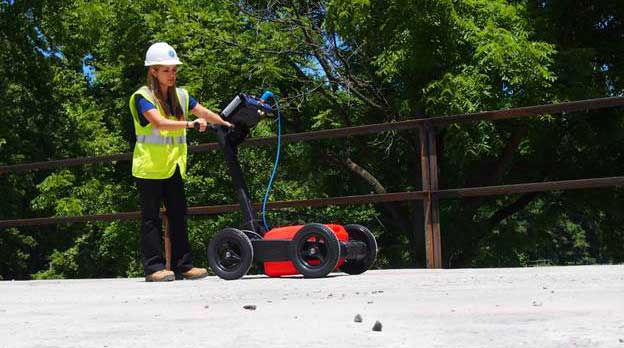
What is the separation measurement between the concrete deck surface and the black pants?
588mm

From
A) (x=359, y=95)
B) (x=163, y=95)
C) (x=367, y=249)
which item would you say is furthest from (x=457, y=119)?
(x=359, y=95)

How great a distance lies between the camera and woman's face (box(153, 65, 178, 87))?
5.95 meters

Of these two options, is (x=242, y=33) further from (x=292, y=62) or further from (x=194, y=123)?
(x=194, y=123)

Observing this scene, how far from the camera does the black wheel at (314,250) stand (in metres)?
5.42

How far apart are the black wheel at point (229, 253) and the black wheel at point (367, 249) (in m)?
0.72

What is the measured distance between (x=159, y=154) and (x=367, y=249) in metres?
1.48

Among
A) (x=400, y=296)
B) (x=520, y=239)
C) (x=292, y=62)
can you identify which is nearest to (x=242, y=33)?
(x=292, y=62)

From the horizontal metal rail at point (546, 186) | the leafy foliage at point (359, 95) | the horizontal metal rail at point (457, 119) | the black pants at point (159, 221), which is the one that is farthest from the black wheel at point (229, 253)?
the leafy foliage at point (359, 95)

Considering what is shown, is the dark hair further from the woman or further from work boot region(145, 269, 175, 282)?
work boot region(145, 269, 175, 282)

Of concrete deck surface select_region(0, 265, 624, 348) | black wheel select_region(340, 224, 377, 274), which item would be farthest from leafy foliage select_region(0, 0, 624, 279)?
concrete deck surface select_region(0, 265, 624, 348)

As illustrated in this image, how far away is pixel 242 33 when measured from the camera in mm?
18781

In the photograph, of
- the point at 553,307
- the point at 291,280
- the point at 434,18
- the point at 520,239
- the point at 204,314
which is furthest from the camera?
the point at 520,239

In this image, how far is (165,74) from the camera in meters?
5.96

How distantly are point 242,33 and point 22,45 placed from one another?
8.73 m
